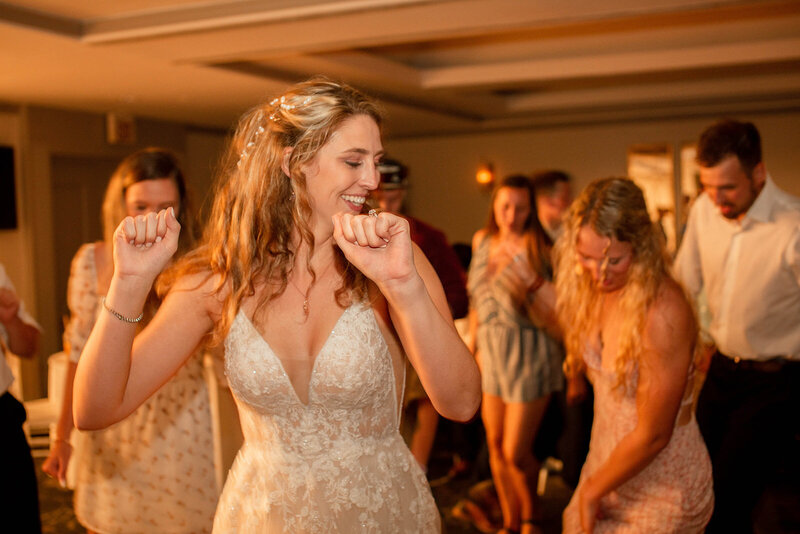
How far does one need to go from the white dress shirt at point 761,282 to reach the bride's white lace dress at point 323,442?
1.79 meters

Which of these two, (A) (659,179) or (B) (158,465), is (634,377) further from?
(A) (659,179)

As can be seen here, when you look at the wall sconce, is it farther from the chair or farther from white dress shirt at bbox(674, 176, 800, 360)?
white dress shirt at bbox(674, 176, 800, 360)

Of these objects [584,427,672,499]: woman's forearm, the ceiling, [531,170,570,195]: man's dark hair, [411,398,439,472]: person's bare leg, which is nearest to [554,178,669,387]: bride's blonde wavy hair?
[584,427,672,499]: woman's forearm

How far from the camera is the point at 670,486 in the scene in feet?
6.44

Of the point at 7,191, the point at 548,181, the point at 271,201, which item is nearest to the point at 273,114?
the point at 271,201

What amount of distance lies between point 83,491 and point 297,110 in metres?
1.61

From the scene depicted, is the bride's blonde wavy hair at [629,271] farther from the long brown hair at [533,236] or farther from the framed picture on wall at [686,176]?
the framed picture on wall at [686,176]

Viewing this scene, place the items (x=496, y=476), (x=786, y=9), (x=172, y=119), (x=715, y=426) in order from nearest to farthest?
(x=715, y=426) < (x=496, y=476) < (x=786, y=9) < (x=172, y=119)

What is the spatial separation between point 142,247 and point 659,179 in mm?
8481

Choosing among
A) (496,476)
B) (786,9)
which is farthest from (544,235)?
(786,9)

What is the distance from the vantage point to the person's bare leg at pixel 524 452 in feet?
11.1

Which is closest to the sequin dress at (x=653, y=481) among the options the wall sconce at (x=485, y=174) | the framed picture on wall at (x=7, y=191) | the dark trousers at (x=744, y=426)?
the dark trousers at (x=744, y=426)

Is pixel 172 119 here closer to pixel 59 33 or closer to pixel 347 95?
pixel 59 33

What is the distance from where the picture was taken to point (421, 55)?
619 cm
